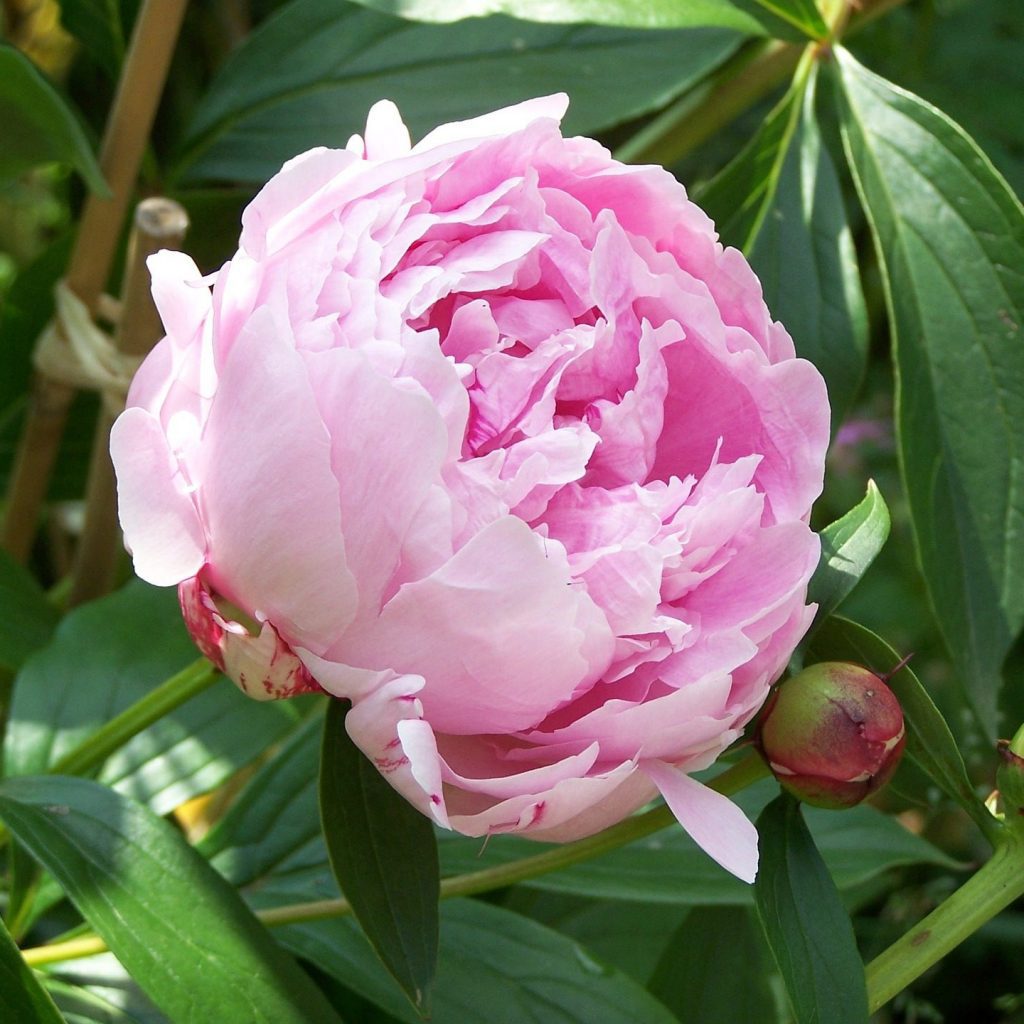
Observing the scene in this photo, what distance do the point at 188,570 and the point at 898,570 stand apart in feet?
3.01

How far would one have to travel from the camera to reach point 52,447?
2.44ft

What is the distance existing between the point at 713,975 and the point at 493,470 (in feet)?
1.16

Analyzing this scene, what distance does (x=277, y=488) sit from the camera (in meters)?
0.34

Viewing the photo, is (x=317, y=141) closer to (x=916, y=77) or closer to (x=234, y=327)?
(x=234, y=327)

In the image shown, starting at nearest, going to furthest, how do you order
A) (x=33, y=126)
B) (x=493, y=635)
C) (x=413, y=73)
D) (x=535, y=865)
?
(x=493, y=635) < (x=535, y=865) < (x=33, y=126) < (x=413, y=73)

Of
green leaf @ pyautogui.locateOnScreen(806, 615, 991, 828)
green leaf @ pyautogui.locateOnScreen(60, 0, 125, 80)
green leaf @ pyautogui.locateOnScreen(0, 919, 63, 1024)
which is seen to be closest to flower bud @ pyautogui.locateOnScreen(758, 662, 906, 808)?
green leaf @ pyautogui.locateOnScreen(806, 615, 991, 828)

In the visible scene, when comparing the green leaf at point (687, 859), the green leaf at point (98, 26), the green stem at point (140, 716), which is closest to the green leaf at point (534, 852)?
the green leaf at point (687, 859)

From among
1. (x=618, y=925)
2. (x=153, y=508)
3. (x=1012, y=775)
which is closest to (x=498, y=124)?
(x=153, y=508)

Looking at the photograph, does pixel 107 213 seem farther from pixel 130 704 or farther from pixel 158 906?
pixel 158 906

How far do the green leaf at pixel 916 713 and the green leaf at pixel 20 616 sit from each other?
1.32 ft

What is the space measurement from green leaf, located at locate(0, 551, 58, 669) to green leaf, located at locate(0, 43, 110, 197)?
7.6 inches

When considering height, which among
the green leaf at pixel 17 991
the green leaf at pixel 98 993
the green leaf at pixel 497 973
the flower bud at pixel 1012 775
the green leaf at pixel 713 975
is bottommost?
the green leaf at pixel 713 975

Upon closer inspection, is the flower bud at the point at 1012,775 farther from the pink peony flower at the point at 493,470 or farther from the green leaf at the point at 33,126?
the green leaf at the point at 33,126

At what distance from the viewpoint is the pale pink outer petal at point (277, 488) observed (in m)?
0.34
